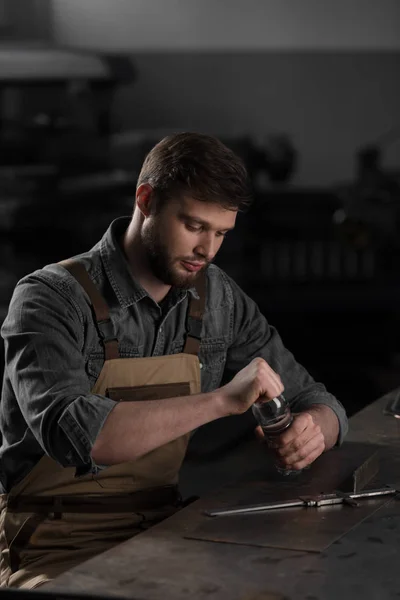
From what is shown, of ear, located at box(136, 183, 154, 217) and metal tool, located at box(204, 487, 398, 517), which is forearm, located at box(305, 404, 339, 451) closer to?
metal tool, located at box(204, 487, 398, 517)

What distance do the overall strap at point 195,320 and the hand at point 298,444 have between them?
0.89 ft

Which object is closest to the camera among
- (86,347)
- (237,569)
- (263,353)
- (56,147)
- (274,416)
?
(237,569)

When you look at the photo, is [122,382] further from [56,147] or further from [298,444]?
[56,147]

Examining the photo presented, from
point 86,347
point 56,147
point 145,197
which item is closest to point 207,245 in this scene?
point 145,197

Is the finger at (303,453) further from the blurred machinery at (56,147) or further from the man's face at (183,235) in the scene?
the blurred machinery at (56,147)

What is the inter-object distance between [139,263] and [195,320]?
175 mm

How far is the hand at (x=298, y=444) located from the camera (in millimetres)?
2035

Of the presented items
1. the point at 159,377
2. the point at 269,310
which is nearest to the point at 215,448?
the point at 269,310

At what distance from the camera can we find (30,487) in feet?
6.75

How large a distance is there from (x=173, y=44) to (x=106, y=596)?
2.90 meters

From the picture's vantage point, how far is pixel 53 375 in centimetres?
192

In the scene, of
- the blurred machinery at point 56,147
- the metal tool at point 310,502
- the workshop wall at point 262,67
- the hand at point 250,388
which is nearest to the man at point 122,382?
the hand at point 250,388

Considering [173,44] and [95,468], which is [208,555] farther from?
[173,44]

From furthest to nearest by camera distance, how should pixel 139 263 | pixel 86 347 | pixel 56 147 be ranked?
pixel 56 147 → pixel 139 263 → pixel 86 347
